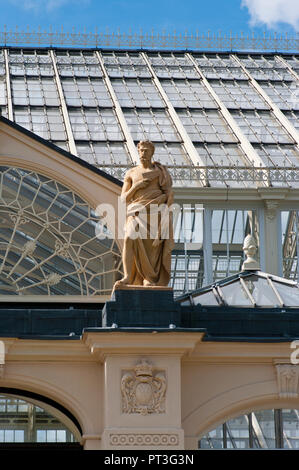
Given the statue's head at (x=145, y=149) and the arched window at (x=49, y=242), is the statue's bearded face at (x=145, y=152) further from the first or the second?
the arched window at (x=49, y=242)

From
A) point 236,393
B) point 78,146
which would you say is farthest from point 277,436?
point 78,146

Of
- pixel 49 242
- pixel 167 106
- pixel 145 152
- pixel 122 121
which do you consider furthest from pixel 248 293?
pixel 167 106

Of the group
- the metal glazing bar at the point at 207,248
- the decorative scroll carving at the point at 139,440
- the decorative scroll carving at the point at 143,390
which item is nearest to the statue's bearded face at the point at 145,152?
the decorative scroll carving at the point at 143,390

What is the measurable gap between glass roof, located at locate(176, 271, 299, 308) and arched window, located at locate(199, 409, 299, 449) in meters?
1.94

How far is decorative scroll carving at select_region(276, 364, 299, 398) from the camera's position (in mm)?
20062

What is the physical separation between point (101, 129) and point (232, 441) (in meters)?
13.1

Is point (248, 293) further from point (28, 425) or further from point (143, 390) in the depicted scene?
point (28, 425)

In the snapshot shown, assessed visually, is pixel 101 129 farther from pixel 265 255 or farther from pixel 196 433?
pixel 196 433

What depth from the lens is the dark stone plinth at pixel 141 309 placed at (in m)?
19.9

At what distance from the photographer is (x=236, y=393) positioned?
2005 centimetres

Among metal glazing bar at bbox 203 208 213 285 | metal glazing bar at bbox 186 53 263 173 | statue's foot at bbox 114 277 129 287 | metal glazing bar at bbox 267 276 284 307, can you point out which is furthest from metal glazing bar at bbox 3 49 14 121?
statue's foot at bbox 114 277 129 287

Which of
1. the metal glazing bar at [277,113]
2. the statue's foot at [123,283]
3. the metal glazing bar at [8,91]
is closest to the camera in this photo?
the statue's foot at [123,283]

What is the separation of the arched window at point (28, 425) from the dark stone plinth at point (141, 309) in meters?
3.48

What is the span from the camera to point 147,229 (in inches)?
796
